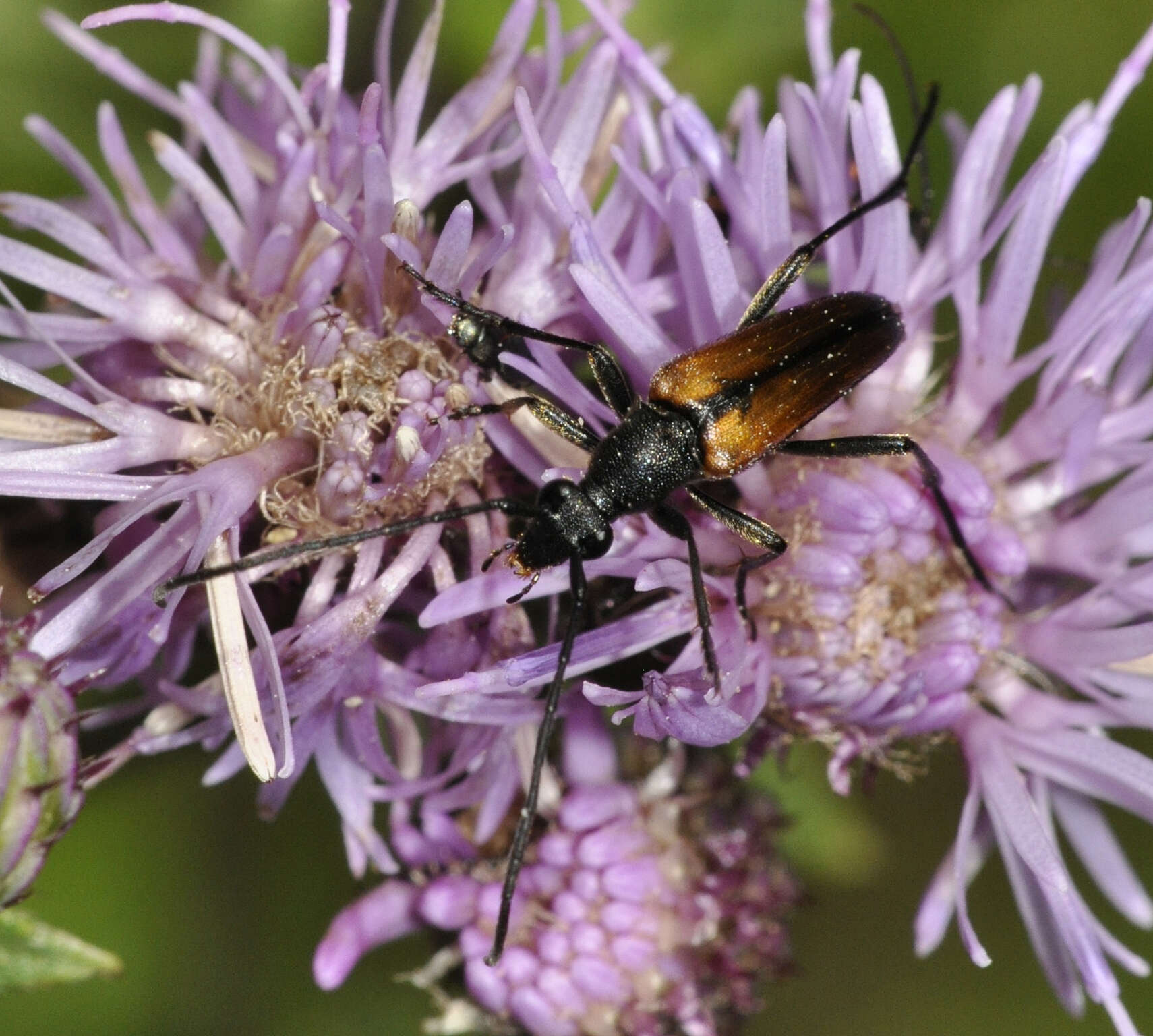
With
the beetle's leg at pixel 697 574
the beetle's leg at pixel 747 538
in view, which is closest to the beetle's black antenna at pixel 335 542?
the beetle's leg at pixel 697 574

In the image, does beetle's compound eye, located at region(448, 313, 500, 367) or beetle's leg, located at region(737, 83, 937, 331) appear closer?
beetle's compound eye, located at region(448, 313, 500, 367)

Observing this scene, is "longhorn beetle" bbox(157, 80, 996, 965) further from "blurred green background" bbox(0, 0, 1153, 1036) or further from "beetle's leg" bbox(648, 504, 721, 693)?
"blurred green background" bbox(0, 0, 1153, 1036)

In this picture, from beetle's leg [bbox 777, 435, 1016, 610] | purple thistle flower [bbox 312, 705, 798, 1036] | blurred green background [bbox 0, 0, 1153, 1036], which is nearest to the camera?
beetle's leg [bbox 777, 435, 1016, 610]

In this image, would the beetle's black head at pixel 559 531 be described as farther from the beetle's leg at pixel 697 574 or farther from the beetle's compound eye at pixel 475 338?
the beetle's compound eye at pixel 475 338

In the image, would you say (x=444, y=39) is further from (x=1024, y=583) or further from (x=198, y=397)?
(x=1024, y=583)

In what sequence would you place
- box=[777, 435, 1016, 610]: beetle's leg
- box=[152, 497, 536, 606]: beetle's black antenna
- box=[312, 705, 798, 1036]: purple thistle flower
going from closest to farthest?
1. box=[152, 497, 536, 606]: beetle's black antenna
2. box=[777, 435, 1016, 610]: beetle's leg
3. box=[312, 705, 798, 1036]: purple thistle flower

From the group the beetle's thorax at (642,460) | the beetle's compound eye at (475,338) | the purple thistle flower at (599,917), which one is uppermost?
the beetle's compound eye at (475,338)

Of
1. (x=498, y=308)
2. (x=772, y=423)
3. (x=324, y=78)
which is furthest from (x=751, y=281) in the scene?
(x=324, y=78)

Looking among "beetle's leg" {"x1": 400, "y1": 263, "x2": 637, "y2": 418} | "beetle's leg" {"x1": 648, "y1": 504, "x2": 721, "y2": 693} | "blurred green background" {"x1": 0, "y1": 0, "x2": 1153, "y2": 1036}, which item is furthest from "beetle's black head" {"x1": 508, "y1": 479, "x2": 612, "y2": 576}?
"blurred green background" {"x1": 0, "y1": 0, "x2": 1153, "y2": 1036}
